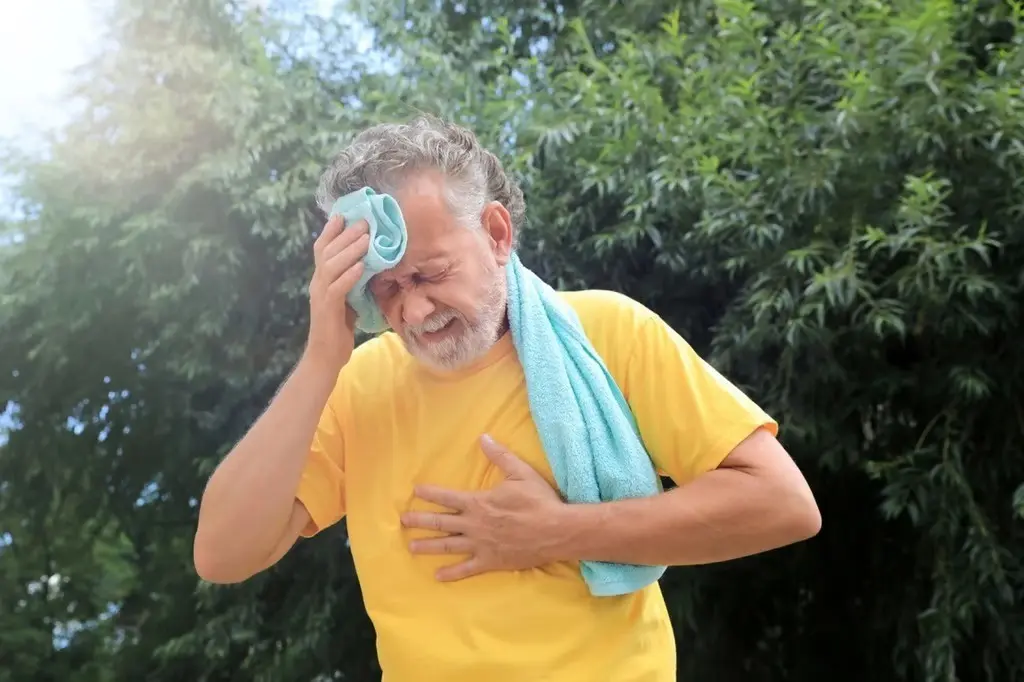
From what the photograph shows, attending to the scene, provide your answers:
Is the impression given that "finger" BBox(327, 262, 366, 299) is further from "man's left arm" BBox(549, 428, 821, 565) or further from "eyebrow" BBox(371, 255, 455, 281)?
"man's left arm" BBox(549, 428, 821, 565)

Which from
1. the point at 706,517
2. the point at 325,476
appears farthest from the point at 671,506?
the point at 325,476

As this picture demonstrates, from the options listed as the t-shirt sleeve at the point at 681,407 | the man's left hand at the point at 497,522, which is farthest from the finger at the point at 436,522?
the t-shirt sleeve at the point at 681,407

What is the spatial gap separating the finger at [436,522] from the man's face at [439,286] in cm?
16

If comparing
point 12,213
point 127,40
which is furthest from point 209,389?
point 127,40

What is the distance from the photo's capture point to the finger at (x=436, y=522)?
0.91 m

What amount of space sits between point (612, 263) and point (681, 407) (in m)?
1.13

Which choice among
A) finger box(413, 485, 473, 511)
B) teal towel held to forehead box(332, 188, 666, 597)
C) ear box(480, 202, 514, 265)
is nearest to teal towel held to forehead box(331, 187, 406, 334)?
teal towel held to forehead box(332, 188, 666, 597)

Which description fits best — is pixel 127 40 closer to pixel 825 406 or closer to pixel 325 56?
pixel 325 56

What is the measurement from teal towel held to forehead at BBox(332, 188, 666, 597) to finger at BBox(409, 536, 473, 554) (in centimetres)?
11

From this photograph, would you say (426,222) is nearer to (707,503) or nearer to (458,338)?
(458,338)

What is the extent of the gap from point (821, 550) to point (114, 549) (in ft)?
7.07

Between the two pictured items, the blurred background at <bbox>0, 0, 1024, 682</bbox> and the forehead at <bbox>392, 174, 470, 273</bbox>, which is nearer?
the forehead at <bbox>392, 174, 470, 273</bbox>

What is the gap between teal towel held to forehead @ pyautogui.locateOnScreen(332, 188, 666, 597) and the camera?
2.87 feet

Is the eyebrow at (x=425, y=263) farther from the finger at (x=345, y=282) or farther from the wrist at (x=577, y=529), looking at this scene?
the wrist at (x=577, y=529)
